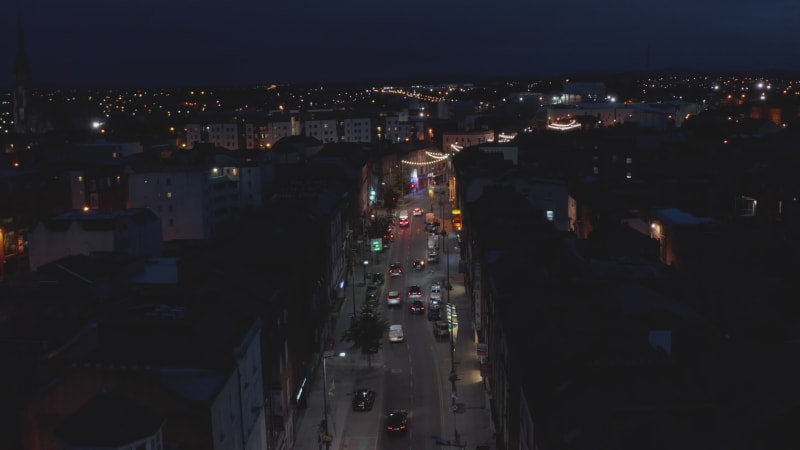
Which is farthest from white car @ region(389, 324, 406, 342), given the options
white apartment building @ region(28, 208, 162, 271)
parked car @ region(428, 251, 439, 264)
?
parked car @ region(428, 251, 439, 264)

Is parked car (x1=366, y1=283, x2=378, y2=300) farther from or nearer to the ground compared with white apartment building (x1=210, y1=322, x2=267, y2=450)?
nearer to the ground

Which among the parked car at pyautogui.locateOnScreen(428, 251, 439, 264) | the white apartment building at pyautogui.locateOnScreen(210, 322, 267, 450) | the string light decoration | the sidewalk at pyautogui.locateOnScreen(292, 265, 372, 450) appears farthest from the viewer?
the string light decoration

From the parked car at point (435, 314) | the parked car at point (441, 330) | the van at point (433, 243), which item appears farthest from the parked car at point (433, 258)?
the parked car at point (441, 330)

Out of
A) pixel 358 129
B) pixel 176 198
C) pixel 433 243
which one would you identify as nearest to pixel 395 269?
pixel 433 243

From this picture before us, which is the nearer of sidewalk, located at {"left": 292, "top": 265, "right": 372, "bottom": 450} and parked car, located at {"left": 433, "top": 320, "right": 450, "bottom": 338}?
sidewalk, located at {"left": 292, "top": 265, "right": 372, "bottom": 450}

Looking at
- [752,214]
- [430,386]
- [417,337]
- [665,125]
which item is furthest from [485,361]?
[665,125]

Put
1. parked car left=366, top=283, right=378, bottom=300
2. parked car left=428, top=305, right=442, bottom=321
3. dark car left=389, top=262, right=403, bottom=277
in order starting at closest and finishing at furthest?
1. parked car left=428, top=305, right=442, bottom=321
2. parked car left=366, top=283, right=378, bottom=300
3. dark car left=389, top=262, right=403, bottom=277

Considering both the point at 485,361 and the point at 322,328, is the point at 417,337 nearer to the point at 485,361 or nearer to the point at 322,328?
the point at 322,328

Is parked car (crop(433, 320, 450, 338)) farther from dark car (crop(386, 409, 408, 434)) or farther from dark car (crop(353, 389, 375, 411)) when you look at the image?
dark car (crop(386, 409, 408, 434))

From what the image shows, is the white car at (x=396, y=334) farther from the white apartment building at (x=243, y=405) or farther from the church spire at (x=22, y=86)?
the church spire at (x=22, y=86)
